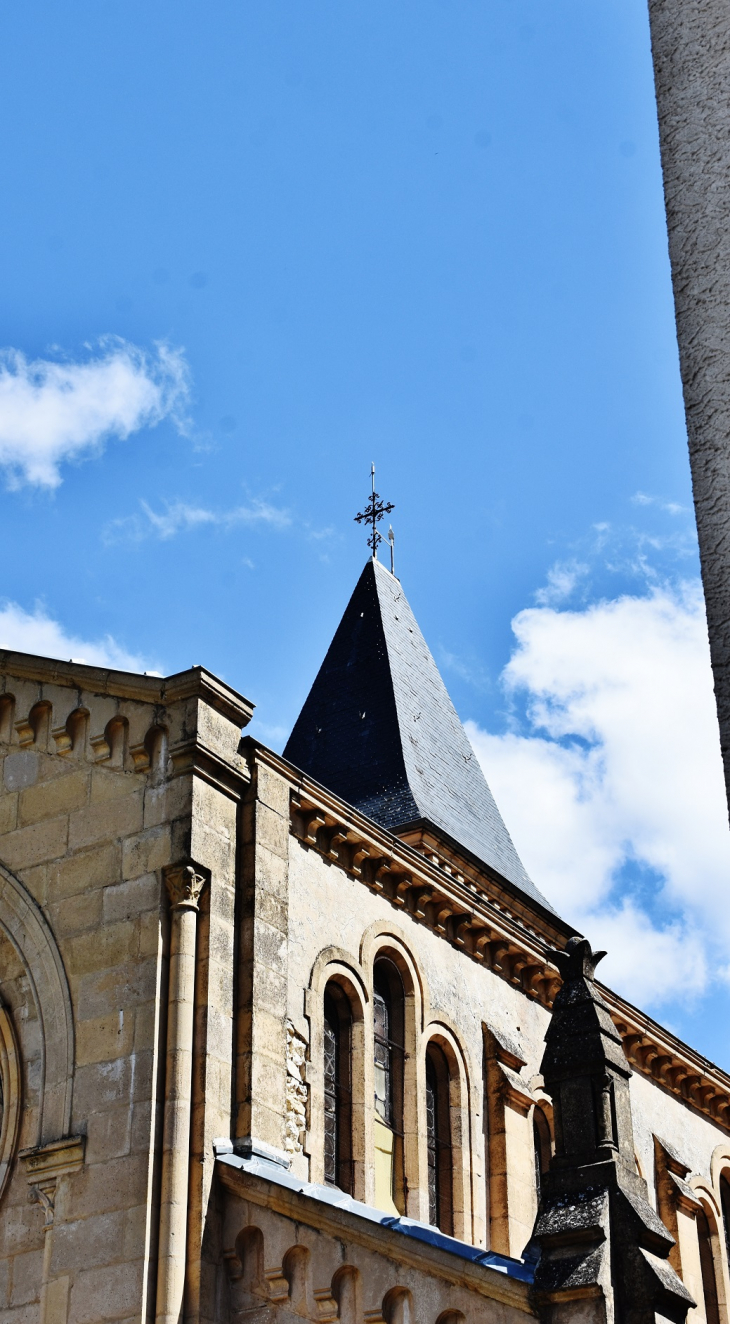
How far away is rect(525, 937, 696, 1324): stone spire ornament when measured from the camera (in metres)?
11.0

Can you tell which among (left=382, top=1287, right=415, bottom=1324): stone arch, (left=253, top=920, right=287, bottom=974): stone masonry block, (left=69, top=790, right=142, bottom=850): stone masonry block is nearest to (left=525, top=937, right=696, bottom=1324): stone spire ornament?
(left=382, top=1287, right=415, bottom=1324): stone arch

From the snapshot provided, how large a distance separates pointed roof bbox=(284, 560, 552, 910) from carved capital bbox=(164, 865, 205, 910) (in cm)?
919

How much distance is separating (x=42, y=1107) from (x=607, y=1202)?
176 inches

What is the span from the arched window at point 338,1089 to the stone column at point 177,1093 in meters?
2.60

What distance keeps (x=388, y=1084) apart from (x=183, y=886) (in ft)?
13.3

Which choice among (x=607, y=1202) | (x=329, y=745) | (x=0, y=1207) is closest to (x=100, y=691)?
(x=0, y=1207)

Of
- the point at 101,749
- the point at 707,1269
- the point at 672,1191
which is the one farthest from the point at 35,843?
the point at 707,1269

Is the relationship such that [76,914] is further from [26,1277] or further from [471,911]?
[471,911]

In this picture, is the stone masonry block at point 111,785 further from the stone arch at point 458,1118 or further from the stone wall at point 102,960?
the stone arch at point 458,1118

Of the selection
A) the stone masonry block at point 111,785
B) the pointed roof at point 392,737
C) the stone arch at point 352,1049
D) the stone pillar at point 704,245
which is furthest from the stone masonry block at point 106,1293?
the pointed roof at point 392,737

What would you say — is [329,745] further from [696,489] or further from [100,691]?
[696,489]

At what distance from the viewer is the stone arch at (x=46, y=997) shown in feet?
42.8

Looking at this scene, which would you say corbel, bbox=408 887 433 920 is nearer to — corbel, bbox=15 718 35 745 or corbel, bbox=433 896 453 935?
corbel, bbox=433 896 453 935

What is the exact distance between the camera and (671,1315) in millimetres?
11078
